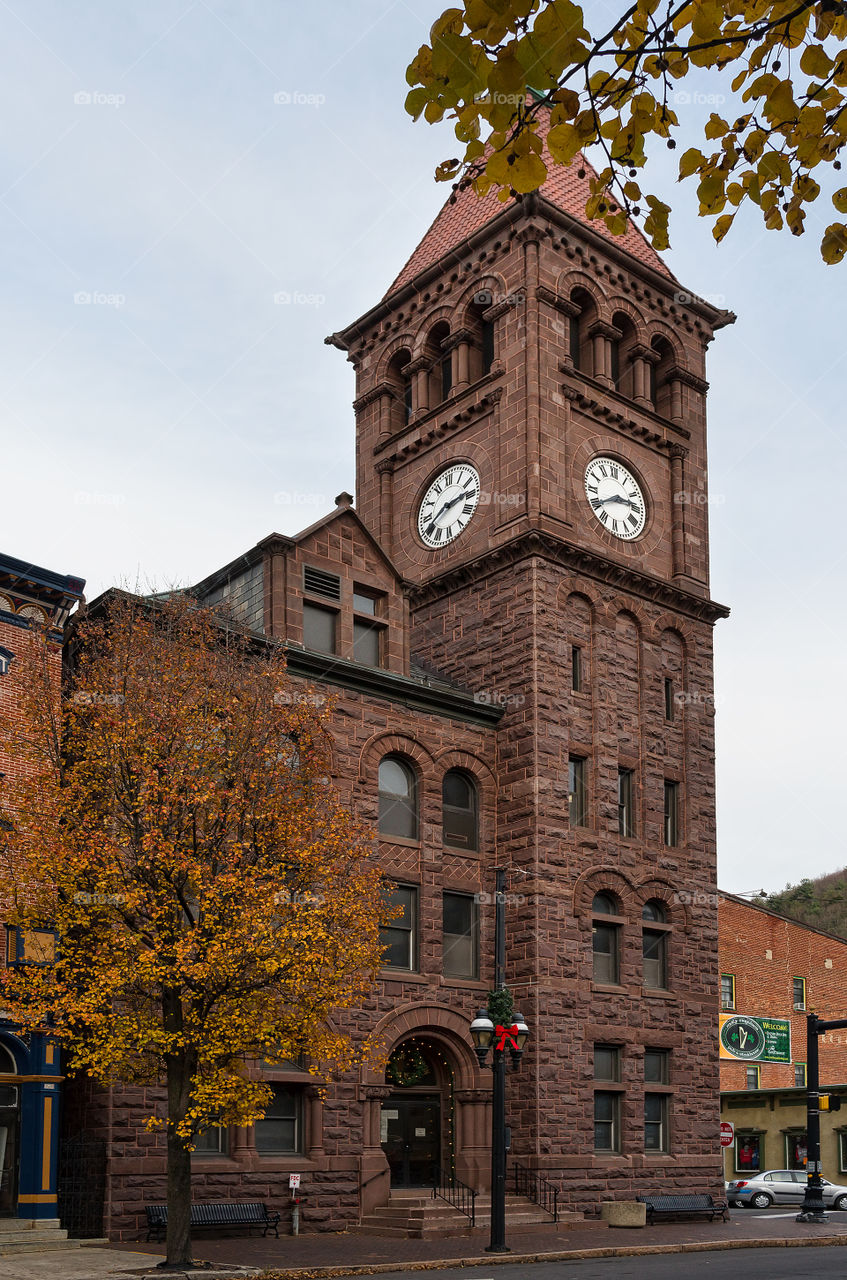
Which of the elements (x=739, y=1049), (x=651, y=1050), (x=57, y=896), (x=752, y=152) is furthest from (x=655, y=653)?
(x=752, y=152)

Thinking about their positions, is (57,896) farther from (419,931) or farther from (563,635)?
(563,635)

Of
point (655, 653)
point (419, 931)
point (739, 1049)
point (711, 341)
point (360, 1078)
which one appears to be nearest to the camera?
point (360, 1078)

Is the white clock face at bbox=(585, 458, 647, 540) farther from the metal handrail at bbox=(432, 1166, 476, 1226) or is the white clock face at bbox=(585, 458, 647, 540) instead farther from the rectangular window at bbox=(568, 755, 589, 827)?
the metal handrail at bbox=(432, 1166, 476, 1226)

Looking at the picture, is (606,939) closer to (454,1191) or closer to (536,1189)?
(536,1189)

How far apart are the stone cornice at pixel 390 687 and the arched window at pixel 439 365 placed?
1054 centimetres

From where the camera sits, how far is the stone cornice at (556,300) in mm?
36156

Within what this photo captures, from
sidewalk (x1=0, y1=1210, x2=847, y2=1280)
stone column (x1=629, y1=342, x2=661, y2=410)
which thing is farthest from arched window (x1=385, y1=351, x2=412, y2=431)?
sidewalk (x1=0, y1=1210, x2=847, y2=1280)

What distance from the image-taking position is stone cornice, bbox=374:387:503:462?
37.2 m

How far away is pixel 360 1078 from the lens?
2912 cm

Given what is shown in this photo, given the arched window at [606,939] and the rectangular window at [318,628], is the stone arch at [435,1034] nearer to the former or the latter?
the arched window at [606,939]

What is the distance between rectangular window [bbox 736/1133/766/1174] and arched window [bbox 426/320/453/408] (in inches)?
1219

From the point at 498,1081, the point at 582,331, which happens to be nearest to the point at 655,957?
the point at 498,1081

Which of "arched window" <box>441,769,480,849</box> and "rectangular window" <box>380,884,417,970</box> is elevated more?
"arched window" <box>441,769,480,849</box>

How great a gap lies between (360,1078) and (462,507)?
15.7 m
